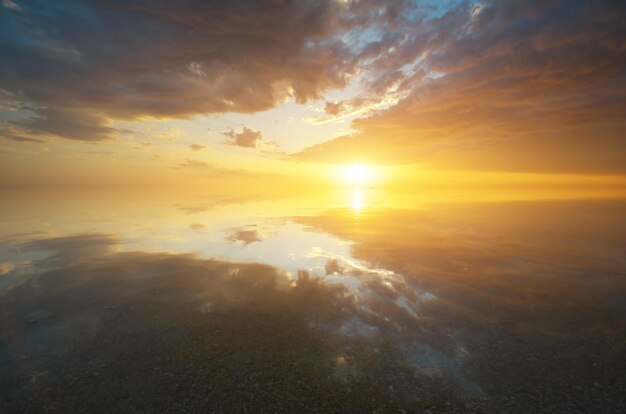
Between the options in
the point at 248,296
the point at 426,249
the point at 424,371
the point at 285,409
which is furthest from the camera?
the point at 426,249

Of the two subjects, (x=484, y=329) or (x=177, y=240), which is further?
(x=177, y=240)

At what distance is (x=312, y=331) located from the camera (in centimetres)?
1263

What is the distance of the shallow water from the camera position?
878 cm

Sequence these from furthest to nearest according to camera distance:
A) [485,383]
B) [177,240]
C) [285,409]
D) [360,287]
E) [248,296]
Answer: [177,240] → [360,287] → [248,296] → [485,383] → [285,409]

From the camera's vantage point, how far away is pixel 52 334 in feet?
40.6

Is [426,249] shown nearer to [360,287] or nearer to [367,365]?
[360,287]

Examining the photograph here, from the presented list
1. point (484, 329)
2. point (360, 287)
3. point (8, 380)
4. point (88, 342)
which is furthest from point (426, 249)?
point (8, 380)

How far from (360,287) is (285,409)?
420 inches

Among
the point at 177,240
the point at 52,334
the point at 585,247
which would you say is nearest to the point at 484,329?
the point at 52,334

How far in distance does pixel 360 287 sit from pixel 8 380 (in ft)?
52.6

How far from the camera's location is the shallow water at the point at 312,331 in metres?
8.78

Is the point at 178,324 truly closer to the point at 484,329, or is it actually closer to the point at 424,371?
the point at 424,371

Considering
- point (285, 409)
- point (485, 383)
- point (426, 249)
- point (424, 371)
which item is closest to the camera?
point (285, 409)

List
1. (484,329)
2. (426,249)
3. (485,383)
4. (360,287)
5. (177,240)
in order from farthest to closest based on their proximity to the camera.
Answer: (177,240), (426,249), (360,287), (484,329), (485,383)
